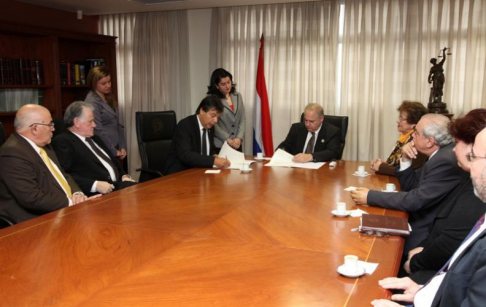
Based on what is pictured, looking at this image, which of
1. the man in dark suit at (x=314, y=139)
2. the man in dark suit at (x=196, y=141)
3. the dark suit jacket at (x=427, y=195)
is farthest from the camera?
the man in dark suit at (x=314, y=139)

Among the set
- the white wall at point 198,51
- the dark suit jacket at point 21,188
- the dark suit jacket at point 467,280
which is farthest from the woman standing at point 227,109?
the dark suit jacket at point 467,280

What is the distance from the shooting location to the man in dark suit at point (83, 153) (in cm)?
317

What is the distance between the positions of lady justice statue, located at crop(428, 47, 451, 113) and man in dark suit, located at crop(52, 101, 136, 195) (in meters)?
3.15

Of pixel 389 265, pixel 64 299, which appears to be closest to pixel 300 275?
pixel 389 265

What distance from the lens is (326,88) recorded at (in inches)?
219

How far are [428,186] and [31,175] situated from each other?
7.09 feet

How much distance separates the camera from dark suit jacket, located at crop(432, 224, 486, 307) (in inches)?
43.8

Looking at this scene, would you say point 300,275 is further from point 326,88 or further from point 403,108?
point 326,88

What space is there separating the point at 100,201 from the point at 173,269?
1161mm

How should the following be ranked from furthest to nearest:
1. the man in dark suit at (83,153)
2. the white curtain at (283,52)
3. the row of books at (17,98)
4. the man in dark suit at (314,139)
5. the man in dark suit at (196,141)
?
the white curtain at (283,52), the row of books at (17,98), the man in dark suit at (314,139), the man in dark suit at (196,141), the man in dark suit at (83,153)

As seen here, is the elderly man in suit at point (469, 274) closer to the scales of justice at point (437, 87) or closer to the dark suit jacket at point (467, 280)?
the dark suit jacket at point (467, 280)

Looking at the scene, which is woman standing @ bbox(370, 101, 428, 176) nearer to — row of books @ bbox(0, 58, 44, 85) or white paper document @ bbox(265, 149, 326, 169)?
white paper document @ bbox(265, 149, 326, 169)

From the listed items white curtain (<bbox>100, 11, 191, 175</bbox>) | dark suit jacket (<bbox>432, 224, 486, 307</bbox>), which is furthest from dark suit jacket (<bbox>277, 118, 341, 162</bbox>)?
dark suit jacket (<bbox>432, 224, 486, 307</bbox>)

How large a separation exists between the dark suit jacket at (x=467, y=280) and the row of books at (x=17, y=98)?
495cm
